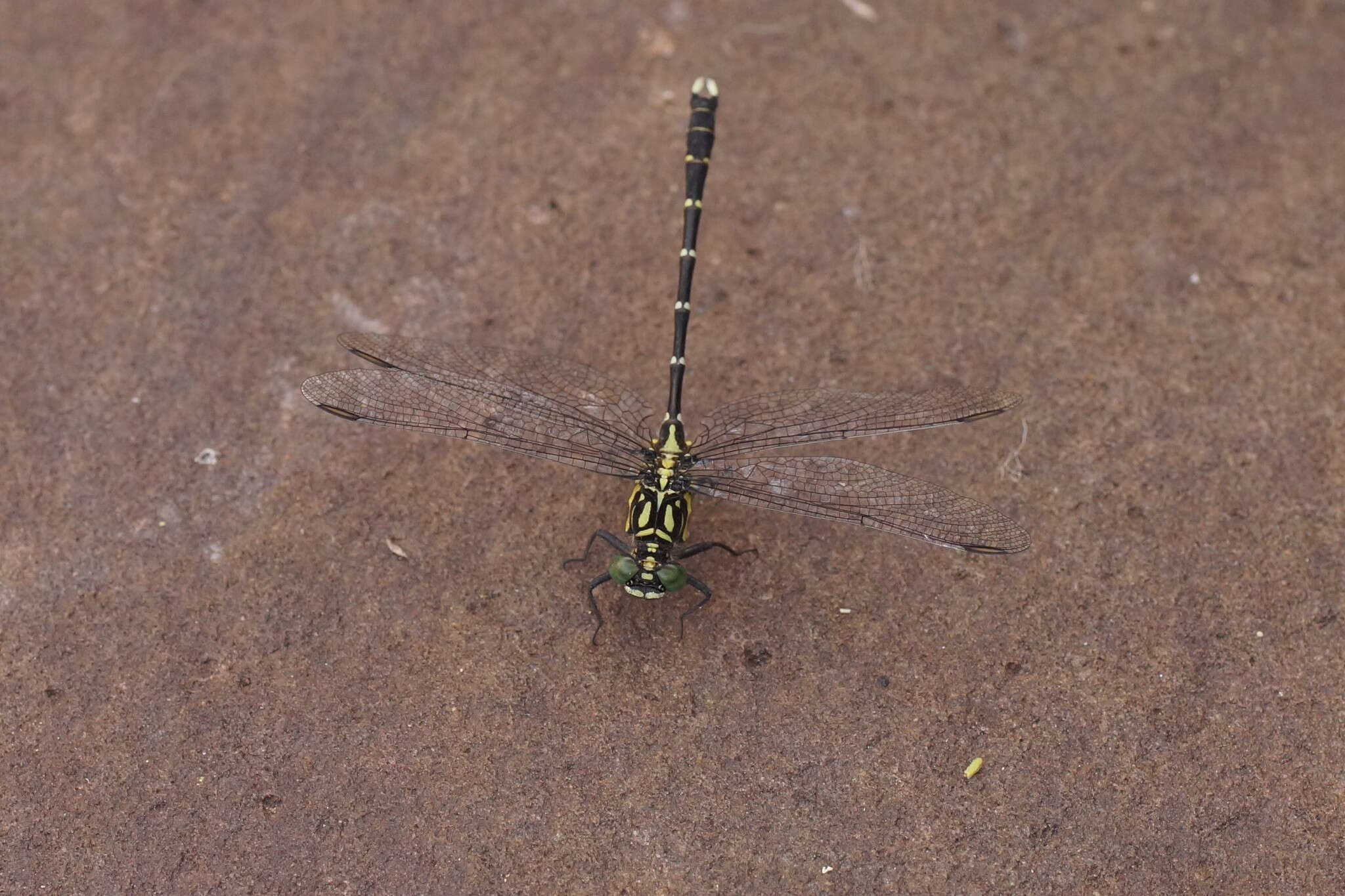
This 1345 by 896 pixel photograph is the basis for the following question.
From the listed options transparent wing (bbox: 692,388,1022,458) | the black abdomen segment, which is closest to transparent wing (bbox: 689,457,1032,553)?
transparent wing (bbox: 692,388,1022,458)

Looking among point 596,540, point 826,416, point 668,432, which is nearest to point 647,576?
point 596,540

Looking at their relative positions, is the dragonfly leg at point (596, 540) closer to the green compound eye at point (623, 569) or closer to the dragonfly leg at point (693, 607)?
the green compound eye at point (623, 569)

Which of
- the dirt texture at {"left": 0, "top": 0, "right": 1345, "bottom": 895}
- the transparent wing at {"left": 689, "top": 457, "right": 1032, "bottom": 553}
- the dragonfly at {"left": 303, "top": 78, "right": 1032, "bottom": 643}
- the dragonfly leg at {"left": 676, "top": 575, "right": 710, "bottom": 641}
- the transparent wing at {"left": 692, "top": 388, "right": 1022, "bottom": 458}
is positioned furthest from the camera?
the transparent wing at {"left": 692, "top": 388, "right": 1022, "bottom": 458}

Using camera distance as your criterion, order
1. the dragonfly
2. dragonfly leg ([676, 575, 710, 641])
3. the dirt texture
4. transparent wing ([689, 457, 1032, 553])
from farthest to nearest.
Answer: dragonfly leg ([676, 575, 710, 641])
the dragonfly
transparent wing ([689, 457, 1032, 553])
the dirt texture

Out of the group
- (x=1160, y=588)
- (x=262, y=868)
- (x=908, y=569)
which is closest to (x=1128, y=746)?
(x=1160, y=588)

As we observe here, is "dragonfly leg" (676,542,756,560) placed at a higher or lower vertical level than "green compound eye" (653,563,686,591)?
lower

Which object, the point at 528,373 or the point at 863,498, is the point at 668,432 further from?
the point at 863,498

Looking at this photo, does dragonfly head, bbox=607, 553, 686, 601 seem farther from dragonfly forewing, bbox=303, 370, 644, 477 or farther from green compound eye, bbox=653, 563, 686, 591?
dragonfly forewing, bbox=303, 370, 644, 477

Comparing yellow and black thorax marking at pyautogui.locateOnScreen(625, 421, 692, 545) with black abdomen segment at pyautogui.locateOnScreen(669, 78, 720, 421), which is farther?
black abdomen segment at pyautogui.locateOnScreen(669, 78, 720, 421)
